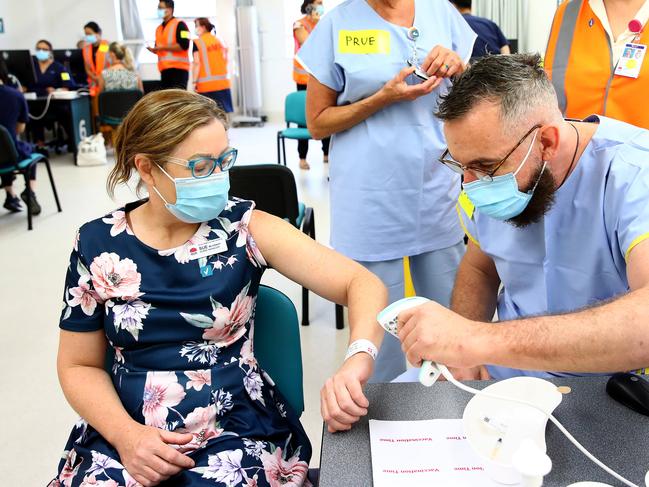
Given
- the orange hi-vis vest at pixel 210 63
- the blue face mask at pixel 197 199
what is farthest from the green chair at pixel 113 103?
the blue face mask at pixel 197 199

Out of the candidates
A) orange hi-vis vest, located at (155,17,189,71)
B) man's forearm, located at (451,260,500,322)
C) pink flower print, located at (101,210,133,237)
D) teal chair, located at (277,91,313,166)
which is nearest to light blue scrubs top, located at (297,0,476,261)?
man's forearm, located at (451,260,500,322)

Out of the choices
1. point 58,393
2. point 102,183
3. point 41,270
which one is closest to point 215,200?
point 58,393

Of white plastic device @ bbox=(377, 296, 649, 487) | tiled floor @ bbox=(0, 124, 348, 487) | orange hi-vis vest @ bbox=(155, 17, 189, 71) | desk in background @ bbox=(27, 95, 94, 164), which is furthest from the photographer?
orange hi-vis vest @ bbox=(155, 17, 189, 71)

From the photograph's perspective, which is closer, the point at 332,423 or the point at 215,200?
the point at 332,423

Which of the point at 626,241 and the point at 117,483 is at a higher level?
the point at 626,241

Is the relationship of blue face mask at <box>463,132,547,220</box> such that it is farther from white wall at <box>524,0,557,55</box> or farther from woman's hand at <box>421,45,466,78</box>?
white wall at <box>524,0,557,55</box>

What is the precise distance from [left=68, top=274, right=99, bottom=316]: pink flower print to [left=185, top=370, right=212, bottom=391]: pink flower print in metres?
0.24

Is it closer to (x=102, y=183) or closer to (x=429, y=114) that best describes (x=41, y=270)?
(x=102, y=183)

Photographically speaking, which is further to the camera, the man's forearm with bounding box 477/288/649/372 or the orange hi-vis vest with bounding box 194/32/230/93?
the orange hi-vis vest with bounding box 194/32/230/93

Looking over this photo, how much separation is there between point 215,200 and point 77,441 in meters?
0.56

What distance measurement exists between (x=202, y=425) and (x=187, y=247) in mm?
362

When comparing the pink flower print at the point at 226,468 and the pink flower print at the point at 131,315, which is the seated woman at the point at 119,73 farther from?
the pink flower print at the point at 226,468

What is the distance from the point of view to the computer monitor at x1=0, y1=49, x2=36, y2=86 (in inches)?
288

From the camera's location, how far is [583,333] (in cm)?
90
